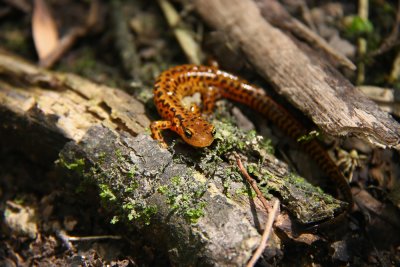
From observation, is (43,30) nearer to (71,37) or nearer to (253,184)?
(71,37)

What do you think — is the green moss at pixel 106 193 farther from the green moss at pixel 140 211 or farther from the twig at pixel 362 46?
the twig at pixel 362 46

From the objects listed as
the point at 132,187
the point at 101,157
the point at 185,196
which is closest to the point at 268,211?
the point at 185,196

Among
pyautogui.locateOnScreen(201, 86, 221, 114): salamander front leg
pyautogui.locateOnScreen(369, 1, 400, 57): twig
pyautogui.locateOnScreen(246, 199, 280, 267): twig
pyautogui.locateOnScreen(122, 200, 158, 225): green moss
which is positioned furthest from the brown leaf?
pyautogui.locateOnScreen(369, 1, 400, 57): twig

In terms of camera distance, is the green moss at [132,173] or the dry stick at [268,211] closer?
the dry stick at [268,211]

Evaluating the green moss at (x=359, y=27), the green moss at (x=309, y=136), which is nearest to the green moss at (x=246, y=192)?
the green moss at (x=309, y=136)

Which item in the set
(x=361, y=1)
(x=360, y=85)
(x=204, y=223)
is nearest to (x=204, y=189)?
(x=204, y=223)

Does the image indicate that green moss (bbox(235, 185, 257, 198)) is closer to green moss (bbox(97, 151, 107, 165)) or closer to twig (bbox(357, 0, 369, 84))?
green moss (bbox(97, 151, 107, 165))
